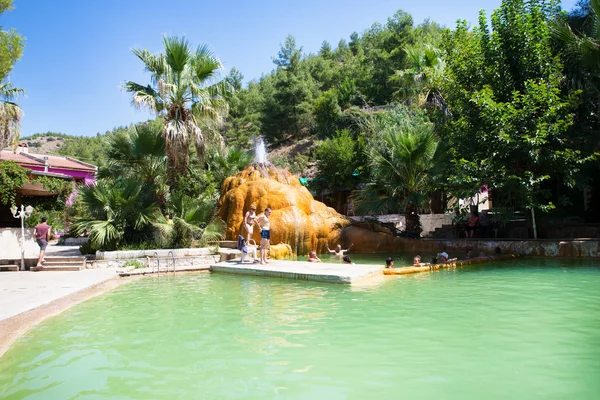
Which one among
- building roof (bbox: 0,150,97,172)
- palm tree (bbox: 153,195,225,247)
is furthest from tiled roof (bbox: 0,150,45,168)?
palm tree (bbox: 153,195,225,247)

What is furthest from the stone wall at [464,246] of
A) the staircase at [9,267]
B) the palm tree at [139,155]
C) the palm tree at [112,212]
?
the staircase at [9,267]

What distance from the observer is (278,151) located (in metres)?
50.2

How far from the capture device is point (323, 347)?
18.4 feet

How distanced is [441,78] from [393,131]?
3.27m

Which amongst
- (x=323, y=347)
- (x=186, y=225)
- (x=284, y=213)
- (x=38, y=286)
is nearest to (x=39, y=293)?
(x=38, y=286)

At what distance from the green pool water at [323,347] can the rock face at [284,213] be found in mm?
9178

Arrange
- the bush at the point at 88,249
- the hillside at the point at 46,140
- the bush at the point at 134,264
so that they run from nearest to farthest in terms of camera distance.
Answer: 1. the bush at the point at 134,264
2. the bush at the point at 88,249
3. the hillside at the point at 46,140

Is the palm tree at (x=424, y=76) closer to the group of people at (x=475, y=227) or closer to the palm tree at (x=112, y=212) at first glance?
the group of people at (x=475, y=227)

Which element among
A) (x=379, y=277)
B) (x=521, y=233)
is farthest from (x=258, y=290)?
(x=521, y=233)

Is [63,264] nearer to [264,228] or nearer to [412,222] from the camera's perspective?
[264,228]

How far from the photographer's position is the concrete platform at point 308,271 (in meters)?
10.6

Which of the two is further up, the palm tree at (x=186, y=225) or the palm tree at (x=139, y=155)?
the palm tree at (x=139, y=155)

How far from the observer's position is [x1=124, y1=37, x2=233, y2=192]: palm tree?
645 inches

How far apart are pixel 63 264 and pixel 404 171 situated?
1399 cm
